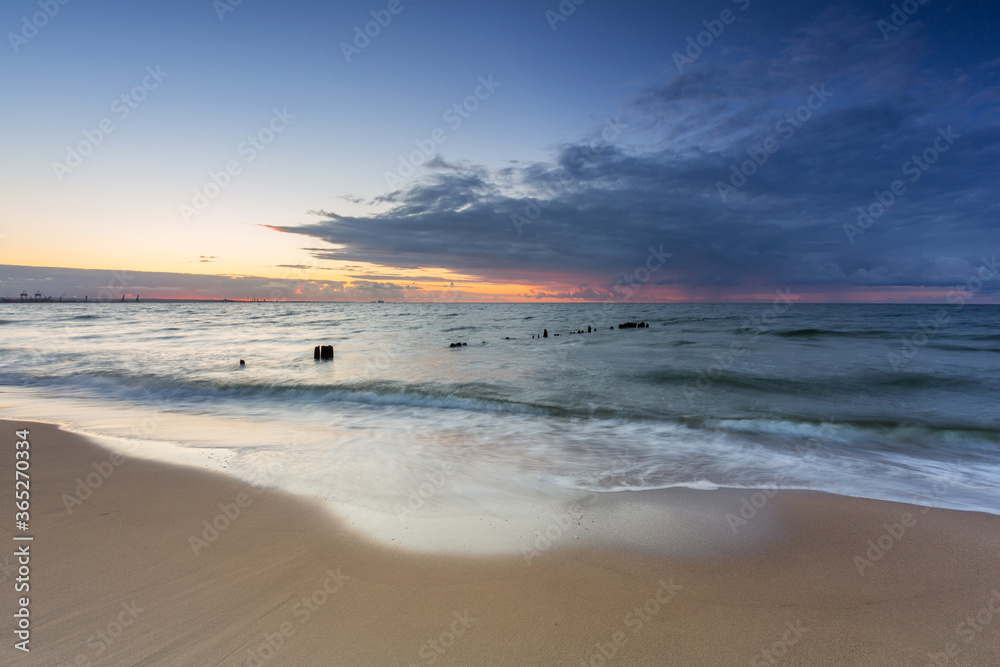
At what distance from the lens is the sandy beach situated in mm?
2576

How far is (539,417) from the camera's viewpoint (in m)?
9.74

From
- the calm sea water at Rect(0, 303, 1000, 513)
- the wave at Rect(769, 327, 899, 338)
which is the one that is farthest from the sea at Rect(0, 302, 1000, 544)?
the wave at Rect(769, 327, 899, 338)

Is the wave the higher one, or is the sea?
the sea

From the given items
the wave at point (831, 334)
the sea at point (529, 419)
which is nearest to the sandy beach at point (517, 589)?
the sea at point (529, 419)

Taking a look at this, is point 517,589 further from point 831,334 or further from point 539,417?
point 831,334

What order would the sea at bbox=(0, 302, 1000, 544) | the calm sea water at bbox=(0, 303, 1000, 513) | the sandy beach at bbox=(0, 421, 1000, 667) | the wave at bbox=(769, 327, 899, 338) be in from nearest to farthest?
the sandy beach at bbox=(0, 421, 1000, 667) < the sea at bbox=(0, 302, 1000, 544) < the calm sea water at bbox=(0, 303, 1000, 513) < the wave at bbox=(769, 327, 899, 338)

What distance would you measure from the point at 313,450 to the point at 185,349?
63.5 feet

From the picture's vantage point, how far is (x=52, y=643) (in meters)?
2.56

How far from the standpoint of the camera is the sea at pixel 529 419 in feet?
18.6

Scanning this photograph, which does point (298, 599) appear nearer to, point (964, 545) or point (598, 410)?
point (964, 545)

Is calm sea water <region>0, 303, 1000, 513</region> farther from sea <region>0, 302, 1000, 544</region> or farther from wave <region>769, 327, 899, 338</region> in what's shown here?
wave <region>769, 327, 899, 338</region>

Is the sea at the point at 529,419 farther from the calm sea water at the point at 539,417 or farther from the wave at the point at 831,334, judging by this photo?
the wave at the point at 831,334

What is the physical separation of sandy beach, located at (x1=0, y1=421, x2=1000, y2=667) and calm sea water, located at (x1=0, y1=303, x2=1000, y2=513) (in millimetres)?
1086

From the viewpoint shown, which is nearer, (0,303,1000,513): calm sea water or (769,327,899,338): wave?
(0,303,1000,513): calm sea water
